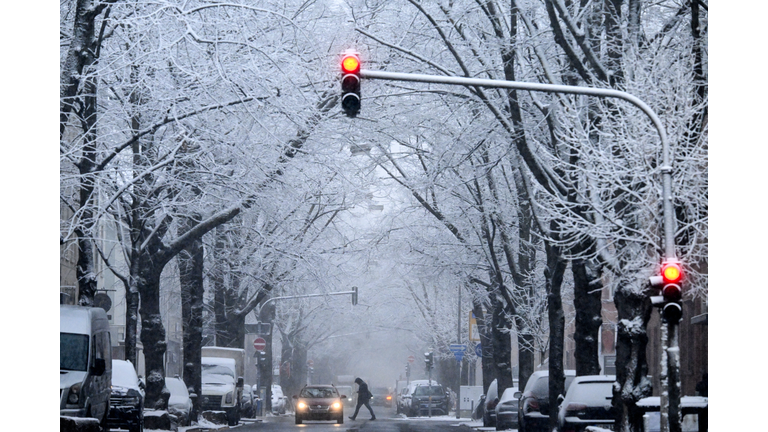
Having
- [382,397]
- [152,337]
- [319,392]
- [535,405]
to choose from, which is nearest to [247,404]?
[319,392]

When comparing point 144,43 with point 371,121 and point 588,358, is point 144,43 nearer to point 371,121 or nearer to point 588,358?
point 371,121

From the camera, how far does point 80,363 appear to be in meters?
18.3

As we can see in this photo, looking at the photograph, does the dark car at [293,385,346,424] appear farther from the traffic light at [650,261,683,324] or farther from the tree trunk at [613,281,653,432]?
the traffic light at [650,261,683,324]

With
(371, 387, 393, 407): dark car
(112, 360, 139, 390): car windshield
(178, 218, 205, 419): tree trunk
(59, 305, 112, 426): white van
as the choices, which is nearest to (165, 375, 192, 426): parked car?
(178, 218, 205, 419): tree trunk

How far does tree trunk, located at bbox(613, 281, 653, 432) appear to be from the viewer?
17859 millimetres

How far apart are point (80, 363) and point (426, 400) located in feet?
119

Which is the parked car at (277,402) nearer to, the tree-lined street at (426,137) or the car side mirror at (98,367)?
the tree-lined street at (426,137)

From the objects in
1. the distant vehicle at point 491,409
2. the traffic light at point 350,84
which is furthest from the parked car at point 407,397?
the traffic light at point 350,84

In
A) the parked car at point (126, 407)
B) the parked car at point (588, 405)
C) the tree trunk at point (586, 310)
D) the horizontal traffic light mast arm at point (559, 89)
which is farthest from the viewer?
the parked car at point (126, 407)

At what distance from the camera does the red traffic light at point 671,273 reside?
45.5 feet

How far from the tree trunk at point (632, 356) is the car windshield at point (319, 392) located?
2036 centimetres

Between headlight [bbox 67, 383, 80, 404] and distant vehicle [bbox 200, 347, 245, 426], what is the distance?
17.8m

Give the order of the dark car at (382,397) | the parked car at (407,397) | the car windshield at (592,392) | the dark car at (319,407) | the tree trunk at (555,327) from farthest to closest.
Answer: the dark car at (382,397) → the parked car at (407,397) → the dark car at (319,407) → the tree trunk at (555,327) → the car windshield at (592,392)

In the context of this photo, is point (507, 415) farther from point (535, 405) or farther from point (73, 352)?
point (73, 352)
